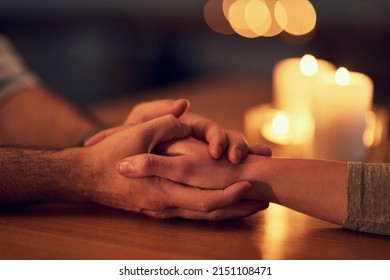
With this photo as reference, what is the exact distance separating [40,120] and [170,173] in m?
0.67

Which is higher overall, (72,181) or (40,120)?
(40,120)

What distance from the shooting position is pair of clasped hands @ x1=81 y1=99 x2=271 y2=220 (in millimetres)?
736

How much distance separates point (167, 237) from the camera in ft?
2.21

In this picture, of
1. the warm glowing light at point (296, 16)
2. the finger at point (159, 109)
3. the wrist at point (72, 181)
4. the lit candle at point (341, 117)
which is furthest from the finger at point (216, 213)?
the warm glowing light at point (296, 16)

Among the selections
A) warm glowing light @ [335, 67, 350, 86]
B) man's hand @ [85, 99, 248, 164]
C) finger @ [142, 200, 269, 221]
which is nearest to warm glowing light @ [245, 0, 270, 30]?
warm glowing light @ [335, 67, 350, 86]

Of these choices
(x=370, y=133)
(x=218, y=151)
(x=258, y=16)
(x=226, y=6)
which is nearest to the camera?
(x=218, y=151)

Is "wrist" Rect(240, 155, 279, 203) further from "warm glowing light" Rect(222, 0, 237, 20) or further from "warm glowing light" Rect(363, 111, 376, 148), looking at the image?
"warm glowing light" Rect(222, 0, 237, 20)

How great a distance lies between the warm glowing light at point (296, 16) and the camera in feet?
10.5

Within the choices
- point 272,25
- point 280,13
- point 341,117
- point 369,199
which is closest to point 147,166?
point 369,199

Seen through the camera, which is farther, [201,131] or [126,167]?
[201,131]

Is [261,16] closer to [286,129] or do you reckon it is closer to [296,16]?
[296,16]

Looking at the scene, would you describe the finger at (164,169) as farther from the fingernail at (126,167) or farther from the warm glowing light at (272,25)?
the warm glowing light at (272,25)

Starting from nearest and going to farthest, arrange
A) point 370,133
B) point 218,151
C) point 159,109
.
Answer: point 218,151, point 159,109, point 370,133
